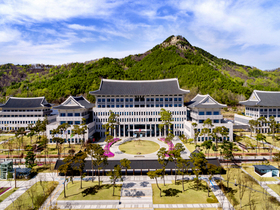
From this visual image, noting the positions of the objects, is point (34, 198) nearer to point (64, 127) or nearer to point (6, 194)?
point (6, 194)

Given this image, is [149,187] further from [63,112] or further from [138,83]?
[138,83]

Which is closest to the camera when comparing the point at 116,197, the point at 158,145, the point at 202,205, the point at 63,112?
the point at 202,205

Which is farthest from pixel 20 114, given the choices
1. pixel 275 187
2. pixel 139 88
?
pixel 275 187

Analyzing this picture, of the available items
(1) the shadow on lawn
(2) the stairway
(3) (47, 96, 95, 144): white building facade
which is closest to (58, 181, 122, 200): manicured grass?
(1) the shadow on lawn

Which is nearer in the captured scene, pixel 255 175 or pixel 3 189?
pixel 3 189

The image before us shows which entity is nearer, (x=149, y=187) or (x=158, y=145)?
(x=149, y=187)

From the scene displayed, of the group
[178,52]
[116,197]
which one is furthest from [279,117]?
[178,52]

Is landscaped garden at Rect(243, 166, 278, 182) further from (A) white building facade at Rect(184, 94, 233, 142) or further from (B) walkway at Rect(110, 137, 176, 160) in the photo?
(B) walkway at Rect(110, 137, 176, 160)
